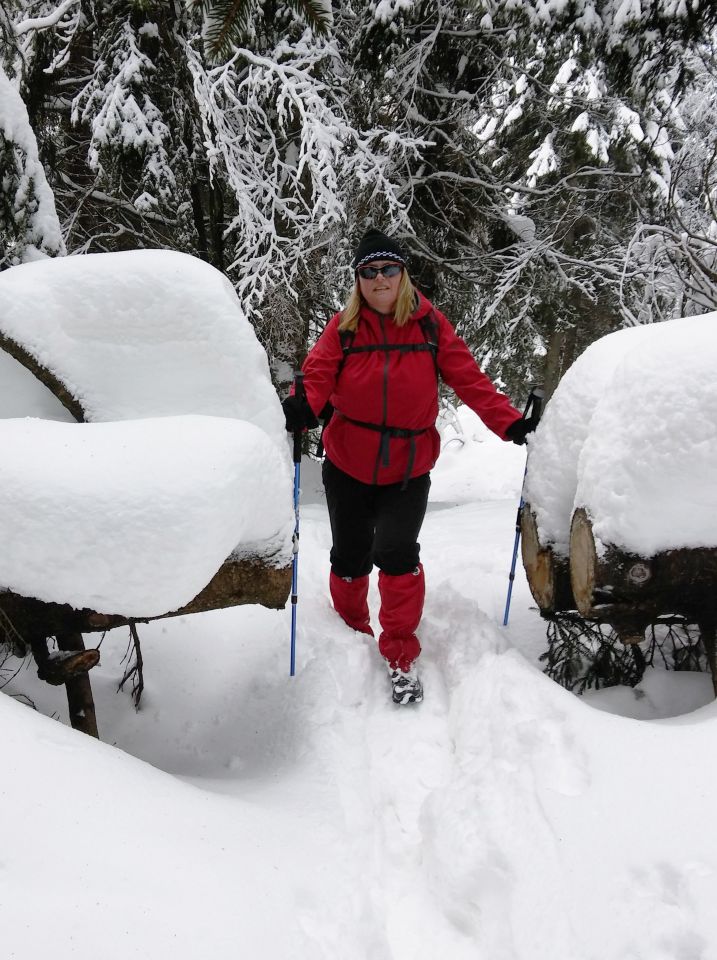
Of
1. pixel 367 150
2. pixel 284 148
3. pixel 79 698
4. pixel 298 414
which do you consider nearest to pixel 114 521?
pixel 79 698

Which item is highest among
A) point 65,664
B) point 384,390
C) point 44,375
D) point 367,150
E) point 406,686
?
point 367,150

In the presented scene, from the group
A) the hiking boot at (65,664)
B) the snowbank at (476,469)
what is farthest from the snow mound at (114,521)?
the snowbank at (476,469)

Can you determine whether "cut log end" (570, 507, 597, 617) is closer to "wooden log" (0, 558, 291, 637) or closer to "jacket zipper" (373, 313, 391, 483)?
"jacket zipper" (373, 313, 391, 483)

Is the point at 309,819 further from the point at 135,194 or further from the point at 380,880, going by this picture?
the point at 135,194

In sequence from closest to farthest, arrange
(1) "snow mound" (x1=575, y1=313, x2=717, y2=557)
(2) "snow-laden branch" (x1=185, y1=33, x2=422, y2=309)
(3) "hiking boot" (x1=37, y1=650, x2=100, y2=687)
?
1. (1) "snow mound" (x1=575, y1=313, x2=717, y2=557)
2. (3) "hiking boot" (x1=37, y1=650, x2=100, y2=687)
3. (2) "snow-laden branch" (x1=185, y1=33, x2=422, y2=309)

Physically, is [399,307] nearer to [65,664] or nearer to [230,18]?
[230,18]

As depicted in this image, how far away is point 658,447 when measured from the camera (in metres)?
2.16

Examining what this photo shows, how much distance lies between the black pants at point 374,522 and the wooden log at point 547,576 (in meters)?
0.61

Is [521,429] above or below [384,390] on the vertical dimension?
below

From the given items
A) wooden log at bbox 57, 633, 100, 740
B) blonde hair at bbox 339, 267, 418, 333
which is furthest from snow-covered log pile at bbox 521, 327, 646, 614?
wooden log at bbox 57, 633, 100, 740

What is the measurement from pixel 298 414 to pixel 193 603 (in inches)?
43.4

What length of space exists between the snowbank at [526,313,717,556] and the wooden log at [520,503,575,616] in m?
0.44

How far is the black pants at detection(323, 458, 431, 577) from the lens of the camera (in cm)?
312

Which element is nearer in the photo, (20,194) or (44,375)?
(44,375)
